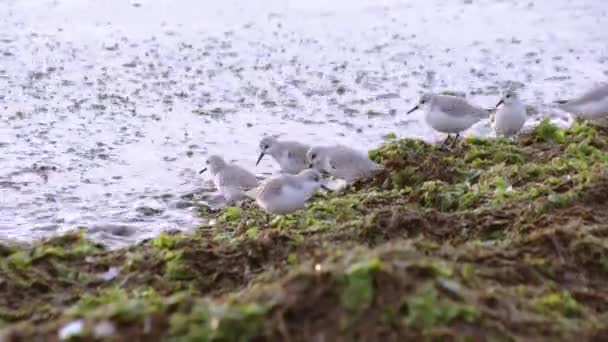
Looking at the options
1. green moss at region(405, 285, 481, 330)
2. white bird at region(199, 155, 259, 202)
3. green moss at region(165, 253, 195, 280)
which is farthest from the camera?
white bird at region(199, 155, 259, 202)

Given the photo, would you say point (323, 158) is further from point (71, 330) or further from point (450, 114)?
point (71, 330)

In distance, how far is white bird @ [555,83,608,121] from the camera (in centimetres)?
1020

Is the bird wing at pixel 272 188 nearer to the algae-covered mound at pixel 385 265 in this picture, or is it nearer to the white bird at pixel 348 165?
the algae-covered mound at pixel 385 265

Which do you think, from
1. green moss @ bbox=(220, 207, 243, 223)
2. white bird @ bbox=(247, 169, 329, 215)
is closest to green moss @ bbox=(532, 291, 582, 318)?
white bird @ bbox=(247, 169, 329, 215)

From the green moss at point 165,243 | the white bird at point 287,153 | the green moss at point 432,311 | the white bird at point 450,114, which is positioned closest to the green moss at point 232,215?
the white bird at point 287,153

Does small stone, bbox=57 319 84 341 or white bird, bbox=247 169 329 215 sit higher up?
small stone, bbox=57 319 84 341

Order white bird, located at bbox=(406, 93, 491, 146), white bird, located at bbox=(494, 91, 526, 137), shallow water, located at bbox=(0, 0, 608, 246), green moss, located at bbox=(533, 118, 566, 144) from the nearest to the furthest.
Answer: shallow water, located at bbox=(0, 0, 608, 246) → green moss, located at bbox=(533, 118, 566, 144) → white bird, located at bbox=(406, 93, 491, 146) → white bird, located at bbox=(494, 91, 526, 137)

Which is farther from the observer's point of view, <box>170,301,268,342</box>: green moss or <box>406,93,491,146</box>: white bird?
<box>406,93,491,146</box>: white bird

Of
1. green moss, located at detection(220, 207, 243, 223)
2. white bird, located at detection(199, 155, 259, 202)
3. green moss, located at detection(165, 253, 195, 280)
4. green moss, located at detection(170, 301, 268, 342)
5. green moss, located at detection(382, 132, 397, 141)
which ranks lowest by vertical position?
green moss, located at detection(382, 132, 397, 141)

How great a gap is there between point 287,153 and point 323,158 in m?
0.59

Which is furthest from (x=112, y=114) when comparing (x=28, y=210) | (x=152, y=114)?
(x=28, y=210)

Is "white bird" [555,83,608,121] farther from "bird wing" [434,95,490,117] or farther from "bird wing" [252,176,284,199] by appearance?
"bird wing" [252,176,284,199]

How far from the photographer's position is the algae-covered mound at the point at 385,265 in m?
3.84

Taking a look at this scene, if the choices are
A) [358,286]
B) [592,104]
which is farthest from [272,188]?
[592,104]
